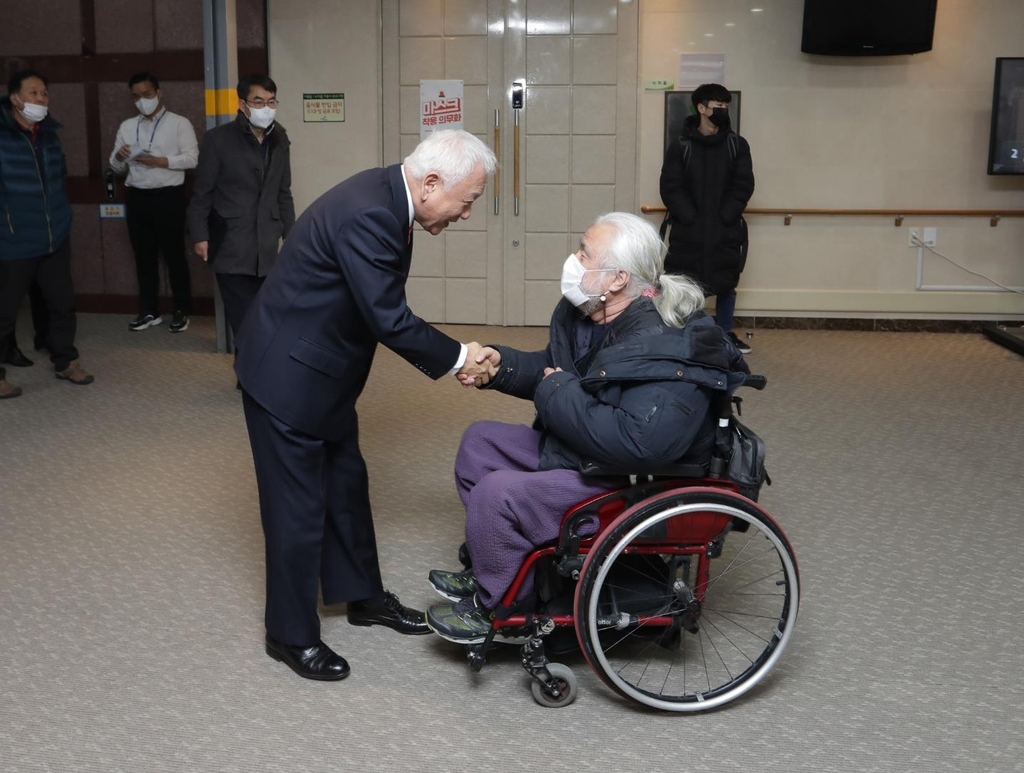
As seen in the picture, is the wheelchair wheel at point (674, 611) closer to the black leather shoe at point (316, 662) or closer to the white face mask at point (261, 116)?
the black leather shoe at point (316, 662)

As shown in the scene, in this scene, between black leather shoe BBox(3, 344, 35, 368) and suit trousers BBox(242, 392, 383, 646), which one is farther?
black leather shoe BBox(3, 344, 35, 368)

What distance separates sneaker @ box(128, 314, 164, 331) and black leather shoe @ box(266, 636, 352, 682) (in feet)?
16.5

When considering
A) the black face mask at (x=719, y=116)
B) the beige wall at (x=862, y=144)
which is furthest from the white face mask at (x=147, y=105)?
the black face mask at (x=719, y=116)

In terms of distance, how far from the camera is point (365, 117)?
23.8 ft

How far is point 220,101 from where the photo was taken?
6.02m

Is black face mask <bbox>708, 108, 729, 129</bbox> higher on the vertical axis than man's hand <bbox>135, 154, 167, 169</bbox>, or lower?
higher

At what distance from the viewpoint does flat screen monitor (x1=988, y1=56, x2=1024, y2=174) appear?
669 cm

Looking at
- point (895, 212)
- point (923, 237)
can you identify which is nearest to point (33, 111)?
point (895, 212)

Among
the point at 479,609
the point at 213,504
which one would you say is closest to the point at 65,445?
the point at 213,504

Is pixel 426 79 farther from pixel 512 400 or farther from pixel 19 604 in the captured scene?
pixel 19 604

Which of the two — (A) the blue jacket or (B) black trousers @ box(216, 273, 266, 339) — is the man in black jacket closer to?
(B) black trousers @ box(216, 273, 266, 339)

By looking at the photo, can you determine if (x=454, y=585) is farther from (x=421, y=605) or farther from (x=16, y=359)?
(x=16, y=359)

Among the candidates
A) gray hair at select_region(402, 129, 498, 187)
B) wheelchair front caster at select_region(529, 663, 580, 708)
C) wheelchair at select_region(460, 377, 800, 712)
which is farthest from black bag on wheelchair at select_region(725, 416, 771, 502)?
gray hair at select_region(402, 129, 498, 187)

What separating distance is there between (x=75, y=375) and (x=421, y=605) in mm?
3302
